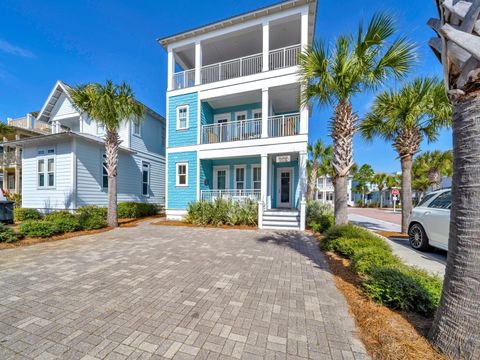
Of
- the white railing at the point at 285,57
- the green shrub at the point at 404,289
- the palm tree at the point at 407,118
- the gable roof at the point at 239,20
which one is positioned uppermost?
the gable roof at the point at 239,20

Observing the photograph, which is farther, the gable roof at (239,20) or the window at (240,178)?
the window at (240,178)

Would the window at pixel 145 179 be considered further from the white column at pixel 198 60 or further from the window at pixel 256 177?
the window at pixel 256 177

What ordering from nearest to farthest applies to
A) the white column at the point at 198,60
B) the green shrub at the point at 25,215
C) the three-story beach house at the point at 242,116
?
the three-story beach house at the point at 242,116
the green shrub at the point at 25,215
the white column at the point at 198,60

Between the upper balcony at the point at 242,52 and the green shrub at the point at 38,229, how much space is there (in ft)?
31.2

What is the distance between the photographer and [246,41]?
11906 millimetres

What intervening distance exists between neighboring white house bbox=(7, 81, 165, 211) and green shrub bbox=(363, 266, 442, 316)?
→ 1256 centimetres

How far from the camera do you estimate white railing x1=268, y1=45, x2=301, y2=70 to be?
10266 mm

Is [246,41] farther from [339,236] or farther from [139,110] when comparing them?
[339,236]

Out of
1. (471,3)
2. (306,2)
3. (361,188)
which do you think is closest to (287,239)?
(471,3)

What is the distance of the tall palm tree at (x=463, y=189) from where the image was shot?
1819mm

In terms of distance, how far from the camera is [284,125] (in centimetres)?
1075

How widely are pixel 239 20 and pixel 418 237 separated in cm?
1258

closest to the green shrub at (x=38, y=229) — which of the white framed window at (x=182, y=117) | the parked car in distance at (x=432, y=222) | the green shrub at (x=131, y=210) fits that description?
the green shrub at (x=131, y=210)

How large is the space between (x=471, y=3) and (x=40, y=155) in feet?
58.3
